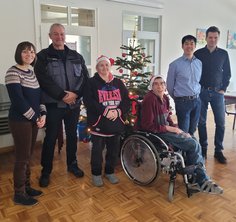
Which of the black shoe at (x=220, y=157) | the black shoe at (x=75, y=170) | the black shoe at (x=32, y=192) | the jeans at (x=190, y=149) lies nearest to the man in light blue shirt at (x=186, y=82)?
the jeans at (x=190, y=149)

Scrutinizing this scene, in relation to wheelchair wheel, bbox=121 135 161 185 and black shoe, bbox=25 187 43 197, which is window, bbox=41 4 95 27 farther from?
black shoe, bbox=25 187 43 197

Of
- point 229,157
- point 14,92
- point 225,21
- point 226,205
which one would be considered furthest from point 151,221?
point 225,21

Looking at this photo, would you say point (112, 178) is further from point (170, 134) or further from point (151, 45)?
point (151, 45)

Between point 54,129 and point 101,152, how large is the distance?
0.48m

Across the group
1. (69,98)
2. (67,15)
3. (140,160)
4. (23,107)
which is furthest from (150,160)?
(67,15)

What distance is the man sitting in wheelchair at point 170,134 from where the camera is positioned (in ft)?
7.44

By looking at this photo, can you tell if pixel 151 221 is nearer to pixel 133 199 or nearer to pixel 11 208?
pixel 133 199

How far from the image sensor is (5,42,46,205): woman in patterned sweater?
189 centimetres

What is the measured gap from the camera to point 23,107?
1.90 meters

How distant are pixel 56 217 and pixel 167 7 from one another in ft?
14.3

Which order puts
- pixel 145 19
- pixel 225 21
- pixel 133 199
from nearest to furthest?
1. pixel 133 199
2. pixel 145 19
3. pixel 225 21

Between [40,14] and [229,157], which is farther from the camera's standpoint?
[40,14]

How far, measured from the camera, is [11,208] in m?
2.08

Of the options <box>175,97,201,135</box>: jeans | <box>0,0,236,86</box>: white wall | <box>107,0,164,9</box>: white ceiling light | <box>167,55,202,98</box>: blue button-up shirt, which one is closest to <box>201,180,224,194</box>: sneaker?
<box>175,97,201,135</box>: jeans
